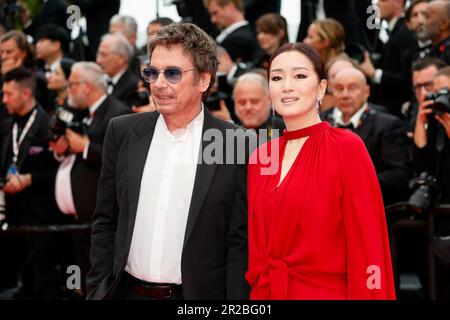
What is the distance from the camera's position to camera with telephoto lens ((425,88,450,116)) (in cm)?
517

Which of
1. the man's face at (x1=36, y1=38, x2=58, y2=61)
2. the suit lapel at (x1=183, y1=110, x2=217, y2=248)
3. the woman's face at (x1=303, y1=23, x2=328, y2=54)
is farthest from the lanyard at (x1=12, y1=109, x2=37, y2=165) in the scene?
the suit lapel at (x1=183, y1=110, x2=217, y2=248)

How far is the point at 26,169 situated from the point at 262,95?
2195 mm

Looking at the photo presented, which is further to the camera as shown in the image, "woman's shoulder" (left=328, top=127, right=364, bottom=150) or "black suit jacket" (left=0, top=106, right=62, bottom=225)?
"black suit jacket" (left=0, top=106, right=62, bottom=225)

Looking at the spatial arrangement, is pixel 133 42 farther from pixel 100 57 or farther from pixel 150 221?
pixel 150 221

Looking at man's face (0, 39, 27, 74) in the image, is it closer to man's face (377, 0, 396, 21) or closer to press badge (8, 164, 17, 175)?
press badge (8, 164, 17, 175)

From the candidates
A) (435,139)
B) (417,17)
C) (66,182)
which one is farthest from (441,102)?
(66,182)

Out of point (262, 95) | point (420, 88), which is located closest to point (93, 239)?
point (262, 95)

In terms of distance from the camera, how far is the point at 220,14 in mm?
7527

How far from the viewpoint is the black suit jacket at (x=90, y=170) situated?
19.3 feet

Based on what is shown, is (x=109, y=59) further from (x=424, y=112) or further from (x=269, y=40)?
(x=424, y=112)

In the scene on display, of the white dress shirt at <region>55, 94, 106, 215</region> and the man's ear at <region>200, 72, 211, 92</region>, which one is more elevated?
the man's ear at <region>200, 72, 211, 92</region>

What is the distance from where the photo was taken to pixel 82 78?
621cm

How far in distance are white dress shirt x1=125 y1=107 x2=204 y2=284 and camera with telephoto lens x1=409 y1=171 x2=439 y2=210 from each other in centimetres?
229

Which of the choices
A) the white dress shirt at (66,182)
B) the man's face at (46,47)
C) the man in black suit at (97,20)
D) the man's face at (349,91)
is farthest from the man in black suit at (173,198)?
the man in black suit at (97,20)
